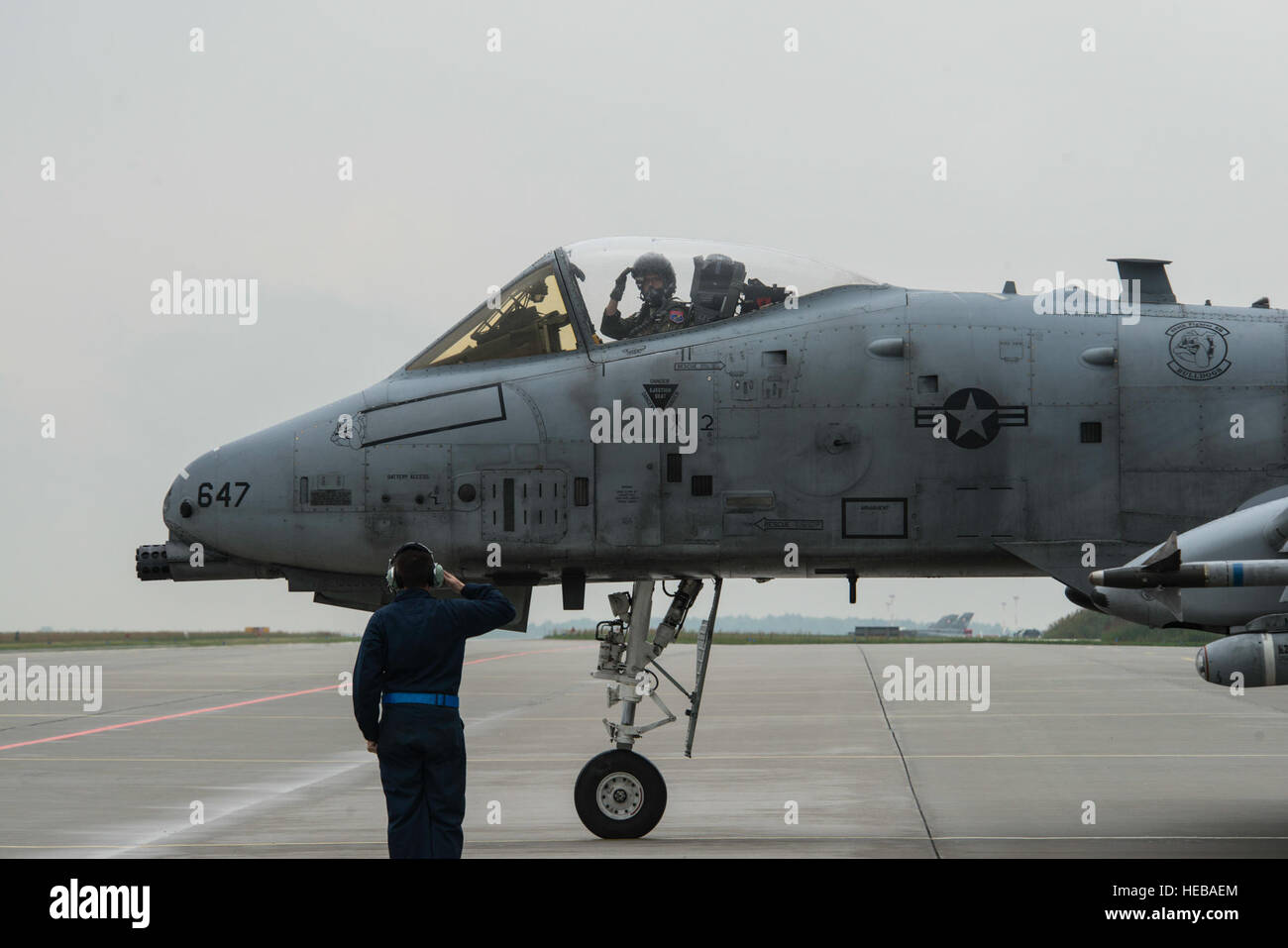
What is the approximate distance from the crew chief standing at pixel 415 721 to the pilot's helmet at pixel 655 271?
3.42 metres

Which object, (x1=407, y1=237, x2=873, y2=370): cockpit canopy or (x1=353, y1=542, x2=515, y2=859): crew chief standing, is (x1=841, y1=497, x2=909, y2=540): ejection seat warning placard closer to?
A: (x1=407, y1=237, x2=873, y2=370): cockpit canopy

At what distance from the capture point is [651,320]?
10.2 metres

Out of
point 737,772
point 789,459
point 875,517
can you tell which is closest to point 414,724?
point 789,459

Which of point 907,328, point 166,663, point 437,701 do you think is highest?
point 907,328

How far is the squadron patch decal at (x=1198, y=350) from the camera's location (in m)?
10.0

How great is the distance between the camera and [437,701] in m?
7.57

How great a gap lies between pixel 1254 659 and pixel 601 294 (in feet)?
15.9

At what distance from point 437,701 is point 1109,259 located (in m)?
6.09

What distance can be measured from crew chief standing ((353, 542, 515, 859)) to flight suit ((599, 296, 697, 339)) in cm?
320

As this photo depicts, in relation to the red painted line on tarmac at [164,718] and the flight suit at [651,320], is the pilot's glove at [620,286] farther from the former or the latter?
the red painted line on tarmac at [164,718]

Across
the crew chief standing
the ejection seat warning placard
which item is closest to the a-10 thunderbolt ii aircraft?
the ejection seat warning placard
